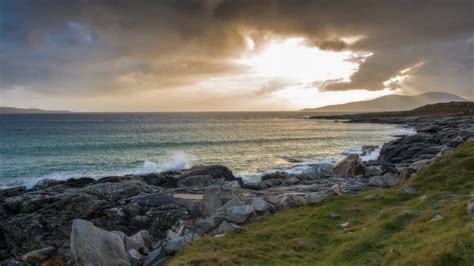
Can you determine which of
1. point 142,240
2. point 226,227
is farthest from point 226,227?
point 142,240

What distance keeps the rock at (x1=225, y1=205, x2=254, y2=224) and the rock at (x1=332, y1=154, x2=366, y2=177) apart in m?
16.1

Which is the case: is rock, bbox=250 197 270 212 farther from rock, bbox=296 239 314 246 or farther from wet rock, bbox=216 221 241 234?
rock, bbox=296 239 314 246

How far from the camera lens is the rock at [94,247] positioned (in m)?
11.1

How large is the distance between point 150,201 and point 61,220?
5352 mm

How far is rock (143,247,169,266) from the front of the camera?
12027 mm

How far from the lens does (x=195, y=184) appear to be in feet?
103

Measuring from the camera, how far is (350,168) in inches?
1180

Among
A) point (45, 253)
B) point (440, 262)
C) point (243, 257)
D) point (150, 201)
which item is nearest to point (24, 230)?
point (45, 253)

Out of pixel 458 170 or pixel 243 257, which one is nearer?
pixel 243 257

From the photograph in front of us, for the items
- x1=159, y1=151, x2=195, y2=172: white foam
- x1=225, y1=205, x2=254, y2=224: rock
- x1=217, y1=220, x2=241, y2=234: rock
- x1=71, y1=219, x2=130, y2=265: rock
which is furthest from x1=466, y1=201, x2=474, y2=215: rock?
x1=159, y1=151, x2=195, y2=172: white foam

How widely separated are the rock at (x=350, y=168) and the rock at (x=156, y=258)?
2055 cm

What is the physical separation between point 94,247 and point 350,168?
77.8 feet

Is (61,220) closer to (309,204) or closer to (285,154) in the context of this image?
(309,204)

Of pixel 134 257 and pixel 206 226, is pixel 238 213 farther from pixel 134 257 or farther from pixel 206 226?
pixel 134 257
